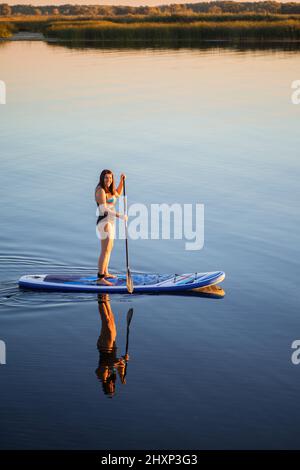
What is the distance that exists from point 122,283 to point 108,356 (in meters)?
2.07

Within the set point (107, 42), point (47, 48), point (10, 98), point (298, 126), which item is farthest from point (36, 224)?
point (107, 42)

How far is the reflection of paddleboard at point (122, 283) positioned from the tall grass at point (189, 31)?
4595 centimetres

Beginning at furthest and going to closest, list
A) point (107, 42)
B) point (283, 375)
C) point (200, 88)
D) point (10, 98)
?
1. point (107, 42)
2. point (200, 88)
3. point (10, 98)
4. point (283, 375)

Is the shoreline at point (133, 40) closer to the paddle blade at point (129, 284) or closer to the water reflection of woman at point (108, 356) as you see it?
the paddle blade at point (129, 284)

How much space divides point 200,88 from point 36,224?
22031 millimetres

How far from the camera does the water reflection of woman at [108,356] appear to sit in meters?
9.04

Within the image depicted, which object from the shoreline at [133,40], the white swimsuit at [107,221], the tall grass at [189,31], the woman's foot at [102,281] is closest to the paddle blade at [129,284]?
the woman's foot at [102,281]

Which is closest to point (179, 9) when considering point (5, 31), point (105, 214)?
point (5, 31)

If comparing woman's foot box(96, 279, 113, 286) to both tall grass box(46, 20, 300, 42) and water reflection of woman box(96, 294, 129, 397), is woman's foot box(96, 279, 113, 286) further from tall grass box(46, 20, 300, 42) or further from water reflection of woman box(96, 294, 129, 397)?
tall grass box(46, 20, 300, 42)

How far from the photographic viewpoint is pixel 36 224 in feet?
50.8

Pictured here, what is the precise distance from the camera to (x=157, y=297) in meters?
11.5

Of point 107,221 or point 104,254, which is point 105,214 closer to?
point 107,221

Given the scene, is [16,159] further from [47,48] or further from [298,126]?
[47,48]

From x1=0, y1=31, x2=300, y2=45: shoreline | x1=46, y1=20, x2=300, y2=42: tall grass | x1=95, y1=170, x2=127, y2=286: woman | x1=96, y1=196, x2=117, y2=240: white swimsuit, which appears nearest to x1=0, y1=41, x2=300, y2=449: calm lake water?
x1=95, y1=170, x2=127, y2=286: woman
